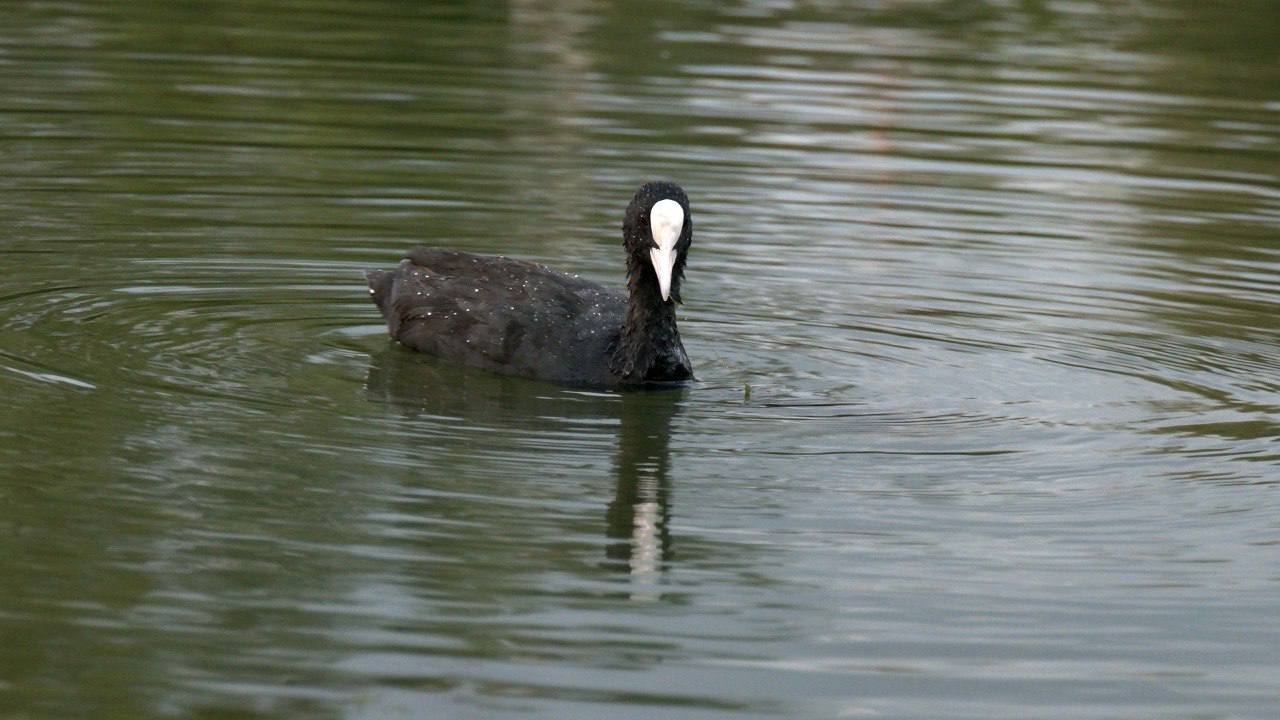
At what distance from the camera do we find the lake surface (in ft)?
21.7

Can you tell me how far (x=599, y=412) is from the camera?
31.3 feet

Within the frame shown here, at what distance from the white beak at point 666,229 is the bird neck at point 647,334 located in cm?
36

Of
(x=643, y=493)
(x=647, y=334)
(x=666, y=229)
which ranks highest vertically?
(x=666, y=229)

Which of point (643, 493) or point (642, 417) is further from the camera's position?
point (642, 417)

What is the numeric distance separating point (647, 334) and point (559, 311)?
0.53 meters

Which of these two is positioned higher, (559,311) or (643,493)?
(559,311)

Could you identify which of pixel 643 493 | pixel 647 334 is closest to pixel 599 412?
Answer: pixel 647 334

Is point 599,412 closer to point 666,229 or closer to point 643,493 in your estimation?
point 666,229

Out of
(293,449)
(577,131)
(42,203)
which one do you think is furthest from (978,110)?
(293,449)

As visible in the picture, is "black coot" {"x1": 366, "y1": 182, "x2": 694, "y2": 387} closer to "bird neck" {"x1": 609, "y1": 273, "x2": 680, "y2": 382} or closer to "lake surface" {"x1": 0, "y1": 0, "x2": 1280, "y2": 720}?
"bird neck" {"x1": 609, "y1": 273, "x2": 680, "y2": 382}

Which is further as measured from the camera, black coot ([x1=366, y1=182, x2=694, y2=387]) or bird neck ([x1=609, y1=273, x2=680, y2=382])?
bird neck ([x1=609, y1=273, x2=680, y2=382])

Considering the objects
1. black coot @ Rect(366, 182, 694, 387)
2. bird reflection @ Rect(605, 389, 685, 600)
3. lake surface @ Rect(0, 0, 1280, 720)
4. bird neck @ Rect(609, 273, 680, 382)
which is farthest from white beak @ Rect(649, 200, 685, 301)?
lake surface @ Rect(0, 0, 1280, 720)

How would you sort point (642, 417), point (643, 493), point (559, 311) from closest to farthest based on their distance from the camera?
1. point (643, 493)
2. point (642, 417)
3. point (559, 311)

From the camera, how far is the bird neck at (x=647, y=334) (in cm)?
984
